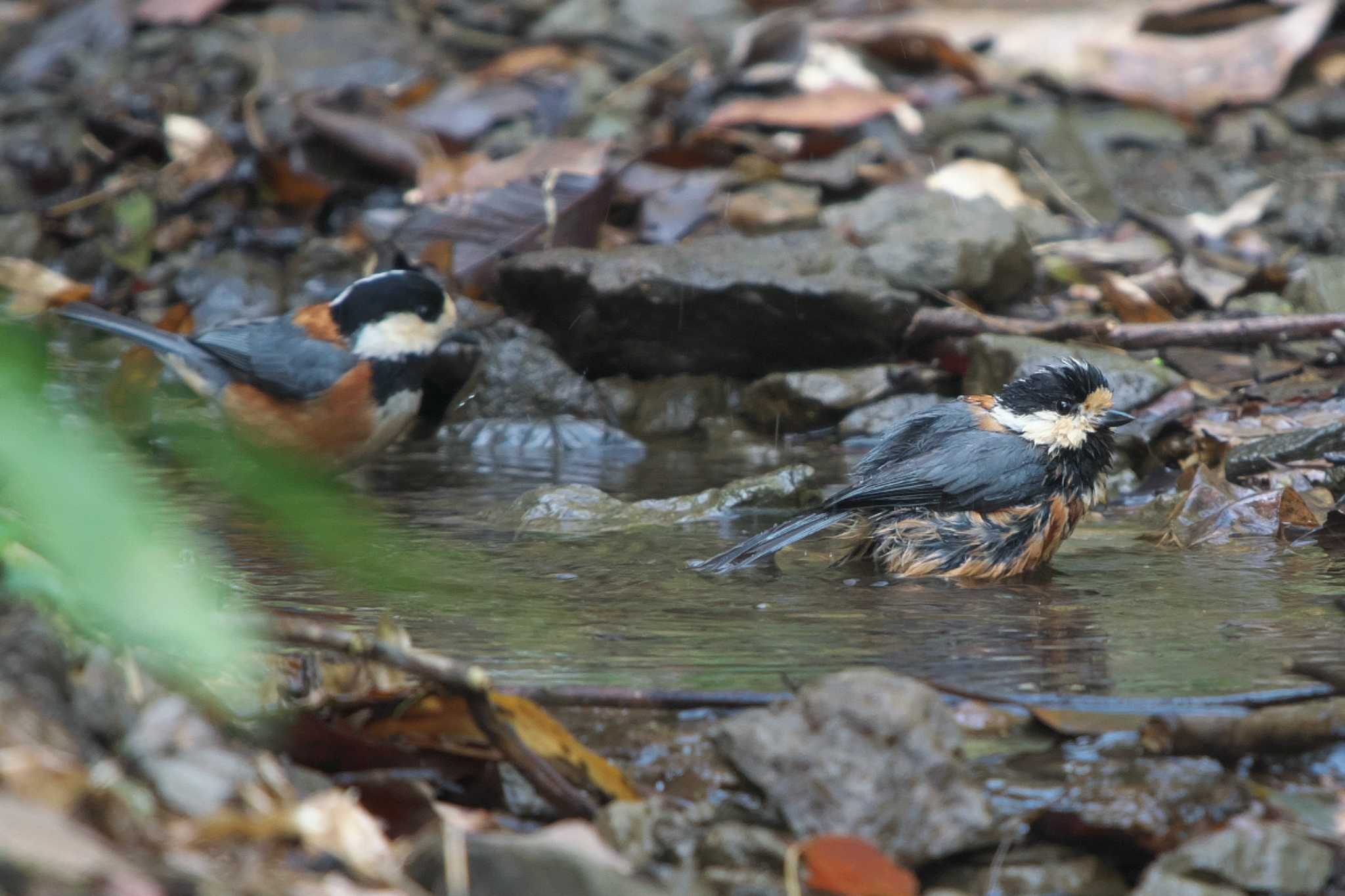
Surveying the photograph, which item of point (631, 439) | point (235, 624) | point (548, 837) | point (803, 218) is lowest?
point (631, 439)

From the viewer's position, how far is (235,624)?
133cm

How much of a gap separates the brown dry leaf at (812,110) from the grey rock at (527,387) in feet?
7.58

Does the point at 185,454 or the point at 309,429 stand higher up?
the point at 185,454

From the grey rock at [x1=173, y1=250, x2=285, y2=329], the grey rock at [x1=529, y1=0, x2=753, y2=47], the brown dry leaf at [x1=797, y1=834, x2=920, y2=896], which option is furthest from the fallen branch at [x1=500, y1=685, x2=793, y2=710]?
the grey rock at [x1=529, y1=0, x2=753, y2=47]

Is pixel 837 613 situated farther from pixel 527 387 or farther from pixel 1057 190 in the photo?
pixel 1057 190

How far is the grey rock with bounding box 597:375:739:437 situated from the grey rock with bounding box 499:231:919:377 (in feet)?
0.20

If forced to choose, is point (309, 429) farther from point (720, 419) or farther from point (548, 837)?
point (548, 837)

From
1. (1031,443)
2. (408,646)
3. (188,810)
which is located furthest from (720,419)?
(188,810)

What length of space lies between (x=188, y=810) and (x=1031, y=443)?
125 inches

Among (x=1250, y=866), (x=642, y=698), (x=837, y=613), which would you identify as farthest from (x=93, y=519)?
(x=837, y=613)

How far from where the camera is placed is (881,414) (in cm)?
630

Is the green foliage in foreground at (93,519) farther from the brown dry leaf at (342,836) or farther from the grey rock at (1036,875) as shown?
the grey rock at (1036,875)

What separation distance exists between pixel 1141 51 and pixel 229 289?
5.48 m

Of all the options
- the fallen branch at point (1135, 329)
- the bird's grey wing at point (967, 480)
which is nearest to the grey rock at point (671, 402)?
the fallen branch at point (1135, 329)
